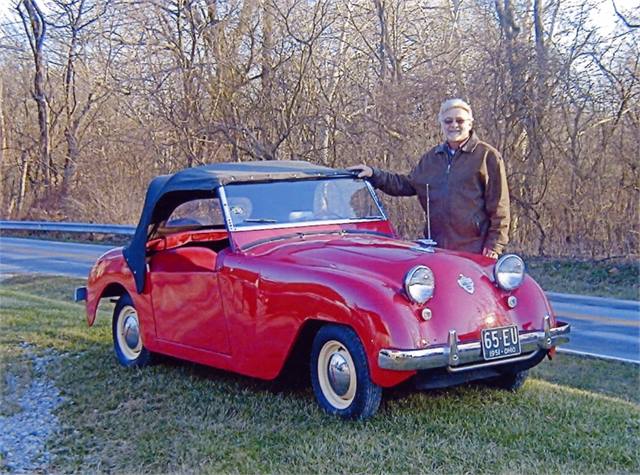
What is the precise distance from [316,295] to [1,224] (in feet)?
72.7

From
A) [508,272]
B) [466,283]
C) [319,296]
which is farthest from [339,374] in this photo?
[508,272]

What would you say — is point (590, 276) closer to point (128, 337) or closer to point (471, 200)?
point (471, 200)

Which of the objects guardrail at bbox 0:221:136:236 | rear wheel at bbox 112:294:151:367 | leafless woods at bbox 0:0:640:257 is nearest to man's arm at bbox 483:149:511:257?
rear wheel at bbox 112:294:151:367

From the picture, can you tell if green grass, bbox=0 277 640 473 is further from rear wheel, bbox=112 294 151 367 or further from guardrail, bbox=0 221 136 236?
guardrail, bbox=0 221 136 236

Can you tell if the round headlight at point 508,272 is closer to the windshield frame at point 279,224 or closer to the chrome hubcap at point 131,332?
the windshield frame at point 279,224

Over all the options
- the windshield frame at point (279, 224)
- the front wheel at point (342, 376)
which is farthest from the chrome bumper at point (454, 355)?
the windshield frame at point (279, 224)

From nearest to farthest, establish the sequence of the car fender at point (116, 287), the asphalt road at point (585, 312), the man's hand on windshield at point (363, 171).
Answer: the car fender at point (116, 287), the man's hand on windshield at point (363, 171), the asphalt road at point (585, 312)

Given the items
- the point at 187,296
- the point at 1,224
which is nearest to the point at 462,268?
the point at 187,296

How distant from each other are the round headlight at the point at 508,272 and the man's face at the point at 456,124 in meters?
1.36

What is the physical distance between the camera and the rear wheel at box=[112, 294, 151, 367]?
21.7 feet

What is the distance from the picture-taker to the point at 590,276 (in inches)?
508

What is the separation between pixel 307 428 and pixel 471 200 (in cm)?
239

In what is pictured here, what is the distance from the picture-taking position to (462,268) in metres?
5.04

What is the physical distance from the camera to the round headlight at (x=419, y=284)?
4.68 metres
